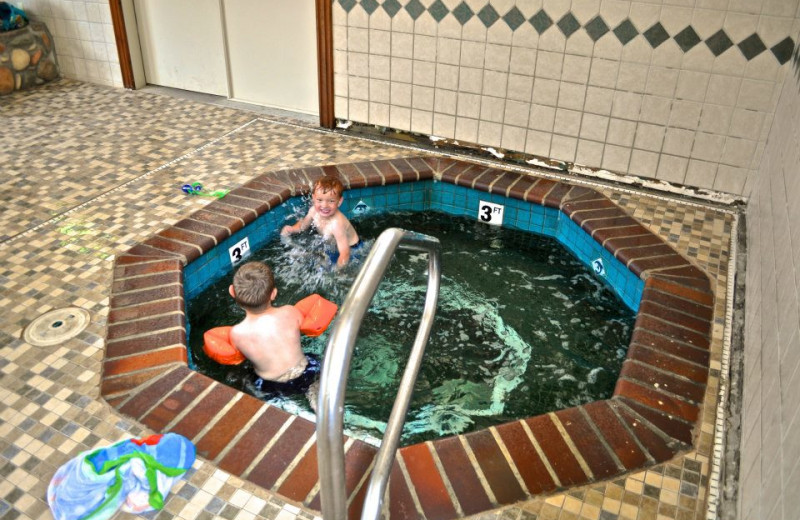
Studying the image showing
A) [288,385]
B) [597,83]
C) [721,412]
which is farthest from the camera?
[597,83]

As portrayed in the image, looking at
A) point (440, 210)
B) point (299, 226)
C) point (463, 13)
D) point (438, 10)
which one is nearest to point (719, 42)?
point (463, 13)

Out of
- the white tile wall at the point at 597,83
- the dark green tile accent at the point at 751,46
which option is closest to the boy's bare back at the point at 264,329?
the white tile wall at the point at 597,83

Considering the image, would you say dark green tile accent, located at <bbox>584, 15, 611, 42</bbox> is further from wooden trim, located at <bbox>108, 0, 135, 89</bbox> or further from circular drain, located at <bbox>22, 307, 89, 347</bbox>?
wooden trim, located at <bbox>108, 0, 135, 89</bbox>

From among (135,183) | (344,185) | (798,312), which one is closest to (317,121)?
(344,185)

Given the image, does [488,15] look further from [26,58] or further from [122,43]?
[26,58]

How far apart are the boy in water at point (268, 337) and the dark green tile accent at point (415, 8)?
296 centimetres

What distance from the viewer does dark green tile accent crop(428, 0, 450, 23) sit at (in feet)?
16.1

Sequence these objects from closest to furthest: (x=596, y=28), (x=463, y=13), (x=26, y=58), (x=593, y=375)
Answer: (x=593, y=375) → (x=596, y=28) → (x=463, y=13) → (x=26, y=58)

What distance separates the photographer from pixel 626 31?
436 cm

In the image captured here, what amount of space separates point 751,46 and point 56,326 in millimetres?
4474

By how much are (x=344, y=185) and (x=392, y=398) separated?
201 cm

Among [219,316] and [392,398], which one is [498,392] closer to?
[392,398]

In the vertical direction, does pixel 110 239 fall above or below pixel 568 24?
below

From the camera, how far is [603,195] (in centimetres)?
461
